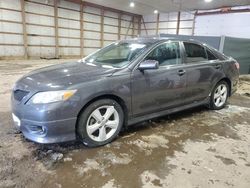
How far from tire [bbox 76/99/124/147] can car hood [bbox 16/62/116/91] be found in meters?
0.33

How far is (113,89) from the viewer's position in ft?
8.48

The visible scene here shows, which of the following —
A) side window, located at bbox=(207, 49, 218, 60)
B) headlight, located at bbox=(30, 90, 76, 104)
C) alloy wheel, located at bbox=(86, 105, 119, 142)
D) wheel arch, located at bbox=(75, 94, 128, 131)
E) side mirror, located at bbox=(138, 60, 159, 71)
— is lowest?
alloy wheel, located at bbox=(86, 105, 119, 142)

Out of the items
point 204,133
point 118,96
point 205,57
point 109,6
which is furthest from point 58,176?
point 109,6

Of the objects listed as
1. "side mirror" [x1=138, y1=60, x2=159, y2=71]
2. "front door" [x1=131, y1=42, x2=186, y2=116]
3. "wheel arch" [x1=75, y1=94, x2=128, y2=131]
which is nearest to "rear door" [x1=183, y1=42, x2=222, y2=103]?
"front door" [x1=131, y1=42, x2=186, y2=116]

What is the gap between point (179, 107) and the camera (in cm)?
343

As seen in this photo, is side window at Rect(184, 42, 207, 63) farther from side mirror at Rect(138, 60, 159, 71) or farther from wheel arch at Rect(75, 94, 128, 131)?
wheel arch at Rect(75, 94, 128, 131)

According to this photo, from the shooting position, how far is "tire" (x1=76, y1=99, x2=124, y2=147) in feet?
8.12

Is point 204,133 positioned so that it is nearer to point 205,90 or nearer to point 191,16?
point 205,90

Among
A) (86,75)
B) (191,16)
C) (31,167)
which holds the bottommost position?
(31,167)

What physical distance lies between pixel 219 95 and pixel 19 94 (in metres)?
3.41

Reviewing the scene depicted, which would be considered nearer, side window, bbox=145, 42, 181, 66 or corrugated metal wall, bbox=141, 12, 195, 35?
side window, bbox=145, 42, 181, 66

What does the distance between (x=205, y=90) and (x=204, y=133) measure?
2.98 ft

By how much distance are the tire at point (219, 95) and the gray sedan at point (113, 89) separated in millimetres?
121

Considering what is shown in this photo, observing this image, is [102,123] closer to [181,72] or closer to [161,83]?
[161,83]
